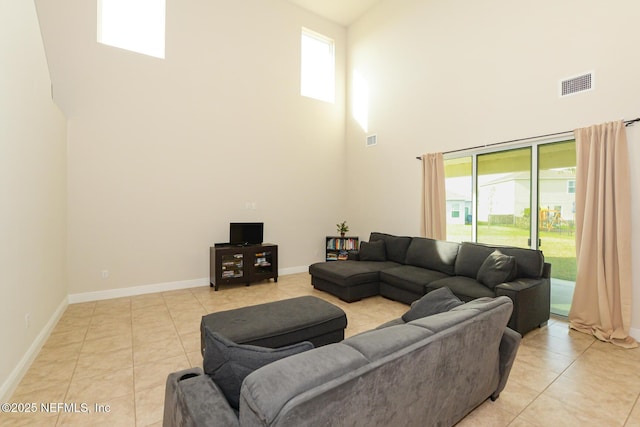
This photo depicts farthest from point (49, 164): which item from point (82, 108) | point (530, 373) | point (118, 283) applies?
point (530, 373)

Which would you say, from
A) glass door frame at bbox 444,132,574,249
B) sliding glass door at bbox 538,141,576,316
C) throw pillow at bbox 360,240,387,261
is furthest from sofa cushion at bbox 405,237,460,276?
sliding glass door at bbox 538,141,576,316

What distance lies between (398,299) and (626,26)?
401 cm

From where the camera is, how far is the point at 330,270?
4.70m

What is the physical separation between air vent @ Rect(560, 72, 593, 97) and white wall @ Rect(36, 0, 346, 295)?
416 cm

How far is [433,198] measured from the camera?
200 inches

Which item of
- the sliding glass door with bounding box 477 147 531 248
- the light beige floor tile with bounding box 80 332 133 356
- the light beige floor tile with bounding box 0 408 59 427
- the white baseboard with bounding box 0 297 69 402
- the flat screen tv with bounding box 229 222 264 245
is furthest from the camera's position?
the flat screen tv with bounding box 229 222 264 245

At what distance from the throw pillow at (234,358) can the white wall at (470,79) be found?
400 centimetres

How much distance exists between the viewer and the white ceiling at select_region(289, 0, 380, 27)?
618 cm

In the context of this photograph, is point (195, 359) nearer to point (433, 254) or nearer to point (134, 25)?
point (433, 254)

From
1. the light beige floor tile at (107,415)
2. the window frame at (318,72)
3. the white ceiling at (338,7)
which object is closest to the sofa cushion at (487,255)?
the light beige floor tile at (107,415)

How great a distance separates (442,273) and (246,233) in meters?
3.34

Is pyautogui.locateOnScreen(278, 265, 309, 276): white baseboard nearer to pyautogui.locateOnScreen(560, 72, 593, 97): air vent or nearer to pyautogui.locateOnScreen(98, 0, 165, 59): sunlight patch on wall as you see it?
pyautogui.locateOnScreen(98, 0, 165, 59): sunlight patch on wall

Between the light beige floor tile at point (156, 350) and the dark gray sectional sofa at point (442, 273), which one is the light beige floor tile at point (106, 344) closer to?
the light beige floor tile at point (156, 350)

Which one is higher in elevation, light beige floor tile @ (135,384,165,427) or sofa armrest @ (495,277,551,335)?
sofa armrest @ (495,277,551,335)
